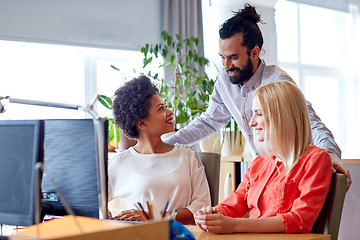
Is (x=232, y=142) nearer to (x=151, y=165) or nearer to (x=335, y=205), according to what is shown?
(x=151, y=165)

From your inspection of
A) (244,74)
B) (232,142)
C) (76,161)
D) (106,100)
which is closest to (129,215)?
(76,161)

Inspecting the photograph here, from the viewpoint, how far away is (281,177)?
1514 millimetres

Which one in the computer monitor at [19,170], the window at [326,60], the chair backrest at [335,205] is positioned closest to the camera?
the computer monitor at [19,170]

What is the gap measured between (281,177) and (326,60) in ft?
17.7

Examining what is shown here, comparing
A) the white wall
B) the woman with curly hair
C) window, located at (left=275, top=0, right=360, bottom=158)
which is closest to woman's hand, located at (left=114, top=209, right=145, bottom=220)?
the woman with curly hair

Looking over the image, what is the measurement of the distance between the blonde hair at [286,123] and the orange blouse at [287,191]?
31mm

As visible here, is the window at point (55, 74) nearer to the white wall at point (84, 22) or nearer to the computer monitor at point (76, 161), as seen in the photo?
the white wall at point (84, 22)

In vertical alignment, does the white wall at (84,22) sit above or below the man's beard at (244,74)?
above

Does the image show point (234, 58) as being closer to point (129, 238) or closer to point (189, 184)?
point (189, 184)

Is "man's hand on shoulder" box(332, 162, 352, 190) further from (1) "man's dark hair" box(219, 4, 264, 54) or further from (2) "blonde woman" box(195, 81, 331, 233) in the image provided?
(1) "man's dark hair" box(219, 4, 264, 54)

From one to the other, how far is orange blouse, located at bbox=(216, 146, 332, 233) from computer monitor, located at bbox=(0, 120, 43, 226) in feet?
2.22

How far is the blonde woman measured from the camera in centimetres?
136

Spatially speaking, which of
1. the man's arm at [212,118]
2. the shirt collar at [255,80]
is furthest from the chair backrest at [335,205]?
the man's arm at [212,118]

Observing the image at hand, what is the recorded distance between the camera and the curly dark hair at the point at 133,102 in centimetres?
202
